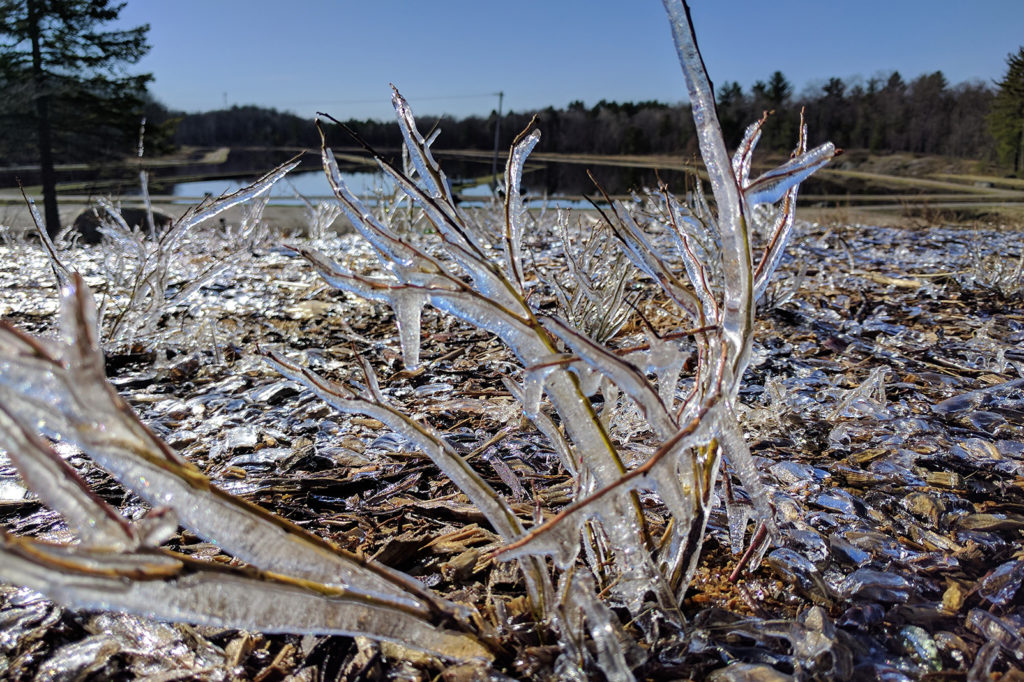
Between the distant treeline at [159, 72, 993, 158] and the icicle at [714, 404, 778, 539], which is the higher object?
the distant treeline at [159, 72, 993, 158]

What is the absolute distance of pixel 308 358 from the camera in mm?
2617

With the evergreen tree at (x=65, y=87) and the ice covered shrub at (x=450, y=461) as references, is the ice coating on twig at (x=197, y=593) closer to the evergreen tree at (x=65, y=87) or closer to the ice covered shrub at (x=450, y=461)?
the ice covered shrub at (x=450, y=461)

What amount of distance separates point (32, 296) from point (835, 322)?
4.40 meters

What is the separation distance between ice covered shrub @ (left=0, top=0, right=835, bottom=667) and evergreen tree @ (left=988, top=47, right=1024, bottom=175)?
34299mm

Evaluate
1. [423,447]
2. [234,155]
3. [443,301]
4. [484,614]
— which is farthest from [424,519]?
[234,155]

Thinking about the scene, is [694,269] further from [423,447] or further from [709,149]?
[423,447]

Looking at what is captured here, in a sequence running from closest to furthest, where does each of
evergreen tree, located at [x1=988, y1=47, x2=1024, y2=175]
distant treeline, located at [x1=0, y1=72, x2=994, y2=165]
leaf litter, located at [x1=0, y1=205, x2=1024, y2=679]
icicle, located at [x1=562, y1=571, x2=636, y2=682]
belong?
icicle, located at [x1=562, y1=571, x2=636, y2=682] → leaf litter, located at [x1=0, y1=205, x2=1024, y2=679] → evergreen tree, located at [x1=988, y1=47, x2=1024, y2=175] → distant treeline, located at [x1=0, y1=72, x2=994, y2=165]

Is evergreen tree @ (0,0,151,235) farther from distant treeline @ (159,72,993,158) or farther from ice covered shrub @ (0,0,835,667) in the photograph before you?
distant treeline @ (159,72,993,158)

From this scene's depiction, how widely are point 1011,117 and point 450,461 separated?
123ft

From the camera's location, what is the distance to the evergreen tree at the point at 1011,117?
2681cm

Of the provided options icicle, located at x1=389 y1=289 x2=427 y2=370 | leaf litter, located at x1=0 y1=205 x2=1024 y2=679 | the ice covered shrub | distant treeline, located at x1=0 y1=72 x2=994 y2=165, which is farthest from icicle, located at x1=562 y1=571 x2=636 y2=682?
distant treeline, located at x1=0 y1=72 x2=994 y2=165

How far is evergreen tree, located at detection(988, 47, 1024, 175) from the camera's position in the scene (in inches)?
1056

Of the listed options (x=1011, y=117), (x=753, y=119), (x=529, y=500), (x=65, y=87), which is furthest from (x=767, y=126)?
(x=529, y=500)

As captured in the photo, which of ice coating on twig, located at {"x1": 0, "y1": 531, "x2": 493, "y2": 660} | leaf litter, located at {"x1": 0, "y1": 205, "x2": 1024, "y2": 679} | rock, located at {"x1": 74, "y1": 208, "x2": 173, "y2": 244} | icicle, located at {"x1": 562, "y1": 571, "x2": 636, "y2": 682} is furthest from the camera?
rock, located at {"x1": 74, "y1": 208, "x2": 173, "y2": 244}
